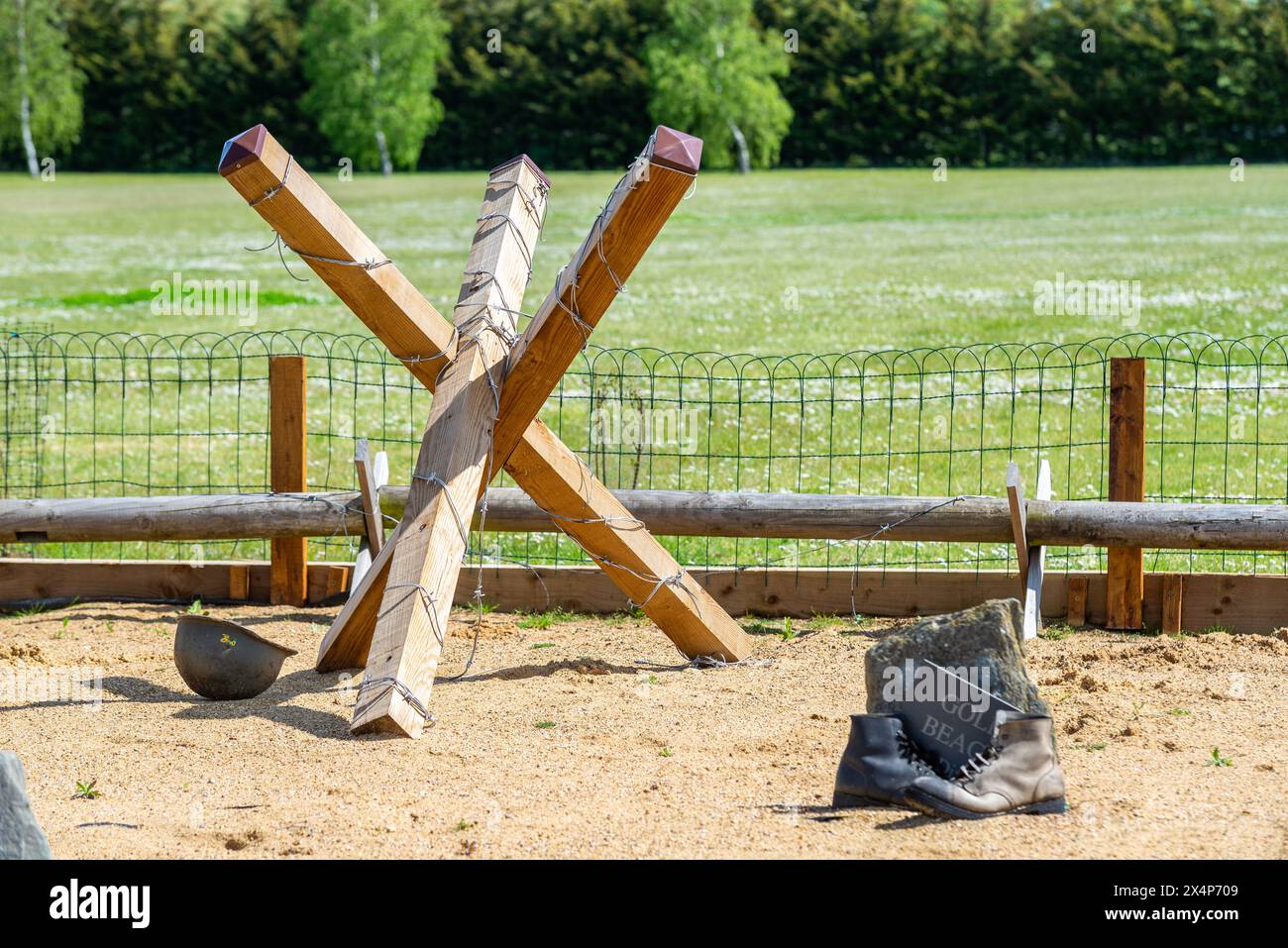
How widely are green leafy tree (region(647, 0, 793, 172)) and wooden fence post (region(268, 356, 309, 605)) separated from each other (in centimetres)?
5384

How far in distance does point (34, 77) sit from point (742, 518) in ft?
214

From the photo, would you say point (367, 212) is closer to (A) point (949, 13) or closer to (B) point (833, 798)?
(A) point (949, 13)

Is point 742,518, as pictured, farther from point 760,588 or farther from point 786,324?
point 786,324

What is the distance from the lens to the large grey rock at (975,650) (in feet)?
15.0

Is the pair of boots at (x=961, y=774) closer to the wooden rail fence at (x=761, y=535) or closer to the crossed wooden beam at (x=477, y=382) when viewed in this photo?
the crossed wooden beam at (x=477, y=382)

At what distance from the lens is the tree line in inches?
2341

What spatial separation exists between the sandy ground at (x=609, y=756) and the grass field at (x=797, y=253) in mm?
10557

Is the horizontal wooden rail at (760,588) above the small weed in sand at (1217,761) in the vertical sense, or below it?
above

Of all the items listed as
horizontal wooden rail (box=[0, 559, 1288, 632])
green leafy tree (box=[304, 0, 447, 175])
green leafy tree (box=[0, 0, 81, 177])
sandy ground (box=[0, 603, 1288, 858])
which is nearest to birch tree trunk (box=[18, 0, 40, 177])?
green leafy tree (box=[0, 0, 81, 177])

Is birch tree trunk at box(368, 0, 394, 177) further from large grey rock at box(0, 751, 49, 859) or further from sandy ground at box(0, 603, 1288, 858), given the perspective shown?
large grey rock at box(0, 751, 49, 859)

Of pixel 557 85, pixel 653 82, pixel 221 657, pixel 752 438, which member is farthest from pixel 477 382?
pixel 557 85

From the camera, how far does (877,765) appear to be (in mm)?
4414

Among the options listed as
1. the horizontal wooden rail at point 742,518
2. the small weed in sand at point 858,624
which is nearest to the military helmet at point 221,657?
the horizontal wooden rail at point 742,518

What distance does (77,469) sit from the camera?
11.0 meters
